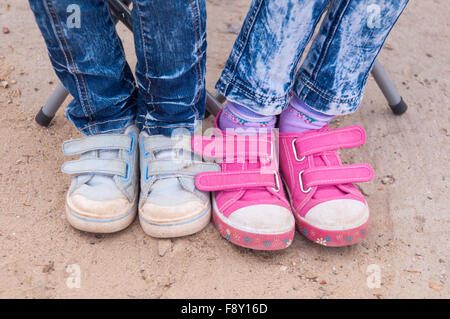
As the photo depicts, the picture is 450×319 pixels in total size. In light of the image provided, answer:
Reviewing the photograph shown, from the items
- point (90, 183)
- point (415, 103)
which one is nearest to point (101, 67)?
point (90, 183)

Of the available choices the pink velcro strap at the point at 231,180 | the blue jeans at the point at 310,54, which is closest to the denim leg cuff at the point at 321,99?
the blue jeans at the point at 310,54

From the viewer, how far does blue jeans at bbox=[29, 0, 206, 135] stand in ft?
2.64

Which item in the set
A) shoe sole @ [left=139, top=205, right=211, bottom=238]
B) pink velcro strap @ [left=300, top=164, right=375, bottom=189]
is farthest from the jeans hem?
pink velcro strap @ [left=300, top=164, right=375, bottom=189]

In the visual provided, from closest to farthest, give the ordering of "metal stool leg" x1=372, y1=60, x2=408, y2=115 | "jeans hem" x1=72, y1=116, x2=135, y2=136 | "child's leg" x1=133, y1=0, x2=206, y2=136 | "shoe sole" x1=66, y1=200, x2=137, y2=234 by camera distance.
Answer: "child's leg" x1=133, y1=0, x2=206, y2=136
"shoe sole" x1=66, y1=200, x2=137, y2=234
"jeans hem" x1=72, y1=116, x2=135, y2=136
"metal stool leg" x1=372, y1=60, x2=408, y2=115

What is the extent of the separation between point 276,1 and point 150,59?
29 centimetres

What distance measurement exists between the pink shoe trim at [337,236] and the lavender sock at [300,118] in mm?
264

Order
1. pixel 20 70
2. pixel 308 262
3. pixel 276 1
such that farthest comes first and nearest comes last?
pixel 20 70, pixel 308 262, pixel 276 1

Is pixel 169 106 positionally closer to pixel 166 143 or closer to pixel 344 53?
pixel 166 143

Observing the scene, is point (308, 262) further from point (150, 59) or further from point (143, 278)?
point (150, 59)

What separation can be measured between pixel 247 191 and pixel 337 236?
0.76 ft

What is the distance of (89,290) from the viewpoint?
844 millimetres

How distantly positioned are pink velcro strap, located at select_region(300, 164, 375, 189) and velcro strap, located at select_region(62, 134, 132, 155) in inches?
17.8

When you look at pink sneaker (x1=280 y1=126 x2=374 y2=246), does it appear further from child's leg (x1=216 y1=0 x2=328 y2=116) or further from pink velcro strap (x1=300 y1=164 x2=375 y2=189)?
child's leg (x1=216 y1=0 x2=328 y2=116)

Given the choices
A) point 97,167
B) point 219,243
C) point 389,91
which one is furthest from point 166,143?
point 389,91
